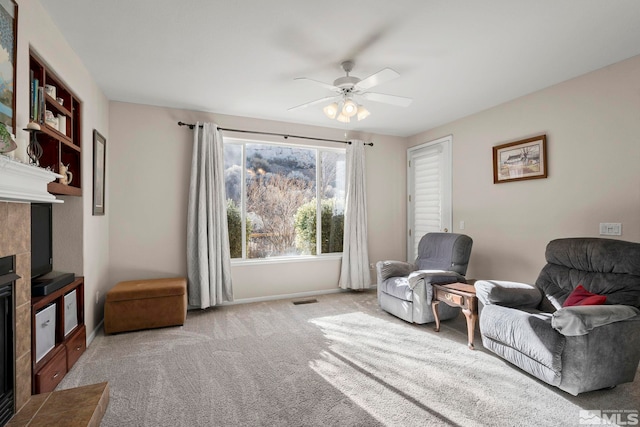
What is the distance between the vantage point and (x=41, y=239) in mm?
2482

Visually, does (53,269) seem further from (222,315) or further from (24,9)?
(24,9)

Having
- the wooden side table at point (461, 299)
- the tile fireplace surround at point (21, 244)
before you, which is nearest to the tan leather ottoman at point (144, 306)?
the tile fireplace surround at point (21, 244)

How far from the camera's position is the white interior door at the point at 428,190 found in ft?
15.7

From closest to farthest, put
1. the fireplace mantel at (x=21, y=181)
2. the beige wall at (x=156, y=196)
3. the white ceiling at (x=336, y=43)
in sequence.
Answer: the fireplace mantel at (x=21, y=181) < the white ceiling at (x=336, y=43) < the beige wall at (x=156, y=196)

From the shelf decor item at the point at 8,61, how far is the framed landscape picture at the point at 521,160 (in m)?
4.44

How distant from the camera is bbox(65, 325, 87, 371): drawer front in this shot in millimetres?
2568

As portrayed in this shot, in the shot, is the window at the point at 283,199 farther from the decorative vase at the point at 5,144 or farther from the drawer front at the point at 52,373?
the decorative vase at the point at 5,144

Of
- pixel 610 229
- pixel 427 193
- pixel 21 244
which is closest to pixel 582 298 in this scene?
pixel 610 229

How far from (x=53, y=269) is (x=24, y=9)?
2.06 meters

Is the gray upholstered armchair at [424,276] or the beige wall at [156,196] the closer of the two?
the gray upholstered armchair at [424,276]

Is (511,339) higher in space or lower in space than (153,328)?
higher

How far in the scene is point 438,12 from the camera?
7.22 ft

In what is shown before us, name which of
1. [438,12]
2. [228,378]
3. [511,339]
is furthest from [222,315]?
[438,12]

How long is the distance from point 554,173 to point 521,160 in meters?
0.39
